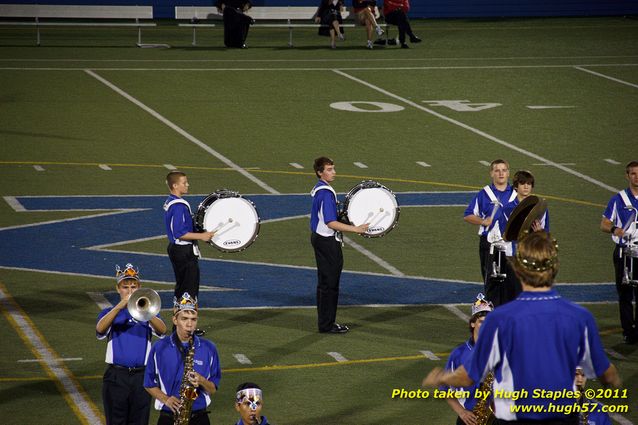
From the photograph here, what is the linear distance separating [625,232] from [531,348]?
7.80 m

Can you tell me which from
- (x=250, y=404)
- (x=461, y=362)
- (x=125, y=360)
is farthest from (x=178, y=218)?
(x=461, y=362)

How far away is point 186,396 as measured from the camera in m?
8.71

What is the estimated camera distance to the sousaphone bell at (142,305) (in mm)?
9625

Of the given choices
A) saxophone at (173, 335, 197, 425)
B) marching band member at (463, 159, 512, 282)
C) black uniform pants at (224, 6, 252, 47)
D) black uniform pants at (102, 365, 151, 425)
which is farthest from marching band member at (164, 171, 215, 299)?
black uniform pants at (224, 6, 252, 47)

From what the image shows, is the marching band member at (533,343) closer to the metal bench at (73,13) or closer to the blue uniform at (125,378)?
the blue uniform at (125,378)

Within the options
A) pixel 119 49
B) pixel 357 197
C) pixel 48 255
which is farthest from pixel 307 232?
pixel 119 49

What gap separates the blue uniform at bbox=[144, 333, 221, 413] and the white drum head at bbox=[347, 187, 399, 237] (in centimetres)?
521

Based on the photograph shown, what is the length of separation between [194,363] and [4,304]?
677 centimetres

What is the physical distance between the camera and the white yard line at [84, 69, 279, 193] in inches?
894

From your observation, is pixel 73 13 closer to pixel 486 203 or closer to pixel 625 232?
pixel 486 203

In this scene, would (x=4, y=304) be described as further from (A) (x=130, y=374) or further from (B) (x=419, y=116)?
(B) (x=419, y=116)

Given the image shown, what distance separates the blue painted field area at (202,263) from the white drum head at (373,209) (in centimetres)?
140

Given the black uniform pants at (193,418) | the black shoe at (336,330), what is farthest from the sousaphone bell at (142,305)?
the black shoe at (336,330)

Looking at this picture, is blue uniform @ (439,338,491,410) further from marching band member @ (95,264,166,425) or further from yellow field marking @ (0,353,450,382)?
yellow field marking @ (0,353,450,382)
